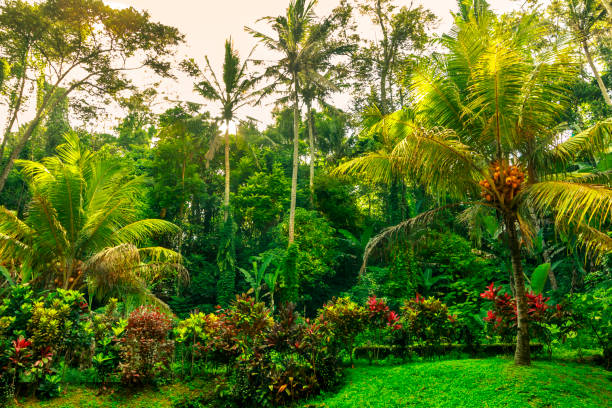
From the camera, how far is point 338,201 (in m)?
22.8

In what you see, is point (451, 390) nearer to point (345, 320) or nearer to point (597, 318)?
point (345, 320)

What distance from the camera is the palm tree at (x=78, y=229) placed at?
700 centimetres

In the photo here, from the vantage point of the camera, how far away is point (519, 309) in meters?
5.28

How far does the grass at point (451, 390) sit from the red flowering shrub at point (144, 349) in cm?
25

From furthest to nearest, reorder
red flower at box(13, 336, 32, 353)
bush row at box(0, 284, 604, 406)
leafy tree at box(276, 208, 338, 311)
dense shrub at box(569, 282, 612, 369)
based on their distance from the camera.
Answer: leafy tree at box(276, 208, 338, 311) < dense shrub at box(569, 282, 612, 369) < bush row at box(0, 284, 604, 406) < red flower at box(13, 336, 32, 353)

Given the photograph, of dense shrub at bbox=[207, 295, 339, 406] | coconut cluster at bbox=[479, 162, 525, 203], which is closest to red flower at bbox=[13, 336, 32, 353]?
dense shrub at bbox=[207, 295, 339, 406]

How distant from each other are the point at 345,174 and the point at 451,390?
408cm

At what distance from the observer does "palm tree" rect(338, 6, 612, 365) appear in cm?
512

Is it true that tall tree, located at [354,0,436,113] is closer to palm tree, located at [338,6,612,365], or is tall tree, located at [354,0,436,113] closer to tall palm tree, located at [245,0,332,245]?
tall palm tree, located at [245,0,332,245]

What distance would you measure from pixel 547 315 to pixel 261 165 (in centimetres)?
2050

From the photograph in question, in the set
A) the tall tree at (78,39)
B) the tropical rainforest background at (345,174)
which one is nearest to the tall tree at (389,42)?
the tropical rainforest background at (345,174)

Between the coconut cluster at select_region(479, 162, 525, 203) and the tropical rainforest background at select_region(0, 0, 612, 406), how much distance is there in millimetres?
23

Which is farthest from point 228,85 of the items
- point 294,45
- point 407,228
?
point 407,228

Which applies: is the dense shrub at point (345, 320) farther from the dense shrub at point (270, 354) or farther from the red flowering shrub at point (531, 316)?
the red flowering shrub at point (531, 316)
